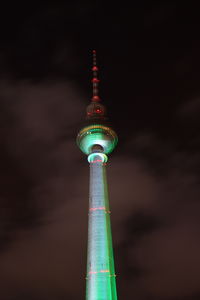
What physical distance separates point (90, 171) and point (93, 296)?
23.2 m

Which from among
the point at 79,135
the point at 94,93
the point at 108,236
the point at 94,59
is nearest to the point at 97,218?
the point at 108,236

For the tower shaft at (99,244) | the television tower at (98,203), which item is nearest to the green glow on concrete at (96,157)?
the television tower at (98,203)

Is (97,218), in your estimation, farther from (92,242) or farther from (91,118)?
Answer: (91,118)

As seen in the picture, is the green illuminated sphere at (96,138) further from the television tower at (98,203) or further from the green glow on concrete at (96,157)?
the green glow on concrete at (96,157)

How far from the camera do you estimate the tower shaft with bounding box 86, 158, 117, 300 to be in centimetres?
6378

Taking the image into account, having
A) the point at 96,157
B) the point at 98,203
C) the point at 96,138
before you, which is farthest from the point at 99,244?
the point at 96,138

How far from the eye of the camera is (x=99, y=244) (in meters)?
67.1

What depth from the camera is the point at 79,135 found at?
268 ft

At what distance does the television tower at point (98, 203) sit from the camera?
64312 mm

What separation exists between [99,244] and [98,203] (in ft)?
25.2

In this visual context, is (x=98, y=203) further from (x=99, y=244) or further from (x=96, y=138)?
(x=96, y=138)

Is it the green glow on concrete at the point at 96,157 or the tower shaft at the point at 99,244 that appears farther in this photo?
the green glow on concrete at the point at 96,157

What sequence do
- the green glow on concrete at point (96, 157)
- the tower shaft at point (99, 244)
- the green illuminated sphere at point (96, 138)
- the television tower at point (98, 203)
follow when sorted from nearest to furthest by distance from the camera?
1. the tower shaft at point (99, 244)
2. the television tower at point (98, 203)
3. the green glow on concrete at point (96, 157)
4. the green illuminated sphere at point (96, 138)

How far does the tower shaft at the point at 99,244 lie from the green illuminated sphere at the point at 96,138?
5267 mm
